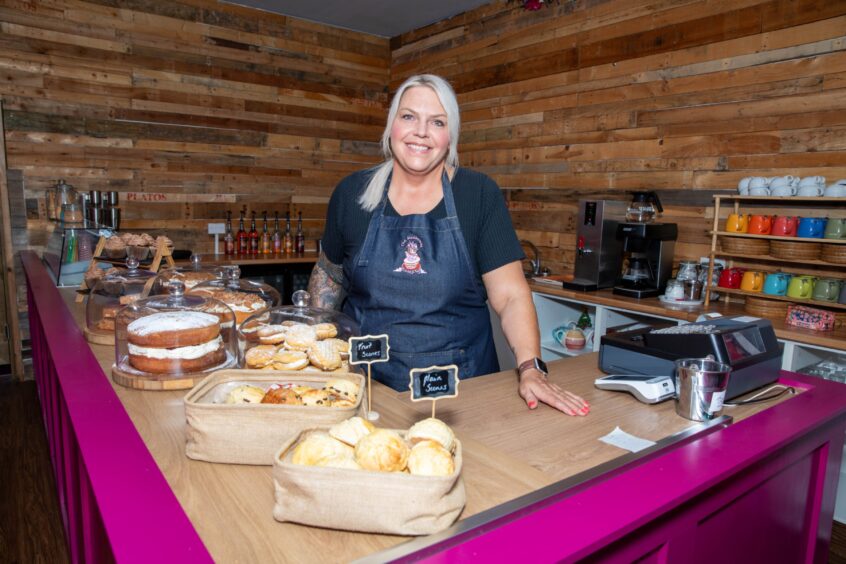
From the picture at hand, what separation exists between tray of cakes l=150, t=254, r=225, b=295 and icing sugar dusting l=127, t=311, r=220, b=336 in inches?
21.0

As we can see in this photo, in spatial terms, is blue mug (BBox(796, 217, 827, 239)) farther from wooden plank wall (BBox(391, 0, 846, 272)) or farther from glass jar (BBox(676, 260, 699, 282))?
glass jar (BBox(676, 260, 699, 282))

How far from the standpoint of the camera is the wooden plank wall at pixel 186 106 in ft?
14.4

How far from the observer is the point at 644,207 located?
3797 mm

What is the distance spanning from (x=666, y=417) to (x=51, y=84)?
15.6ft

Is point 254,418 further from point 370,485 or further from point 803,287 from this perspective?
point 803,287

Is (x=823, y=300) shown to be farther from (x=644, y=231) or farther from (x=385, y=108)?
(x=385, y=108)

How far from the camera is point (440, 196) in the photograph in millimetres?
2064

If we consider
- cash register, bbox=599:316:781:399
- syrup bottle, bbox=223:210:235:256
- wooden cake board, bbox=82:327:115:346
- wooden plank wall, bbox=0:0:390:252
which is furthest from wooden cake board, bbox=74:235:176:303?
syrup bottle, bbox=223:210:235:256

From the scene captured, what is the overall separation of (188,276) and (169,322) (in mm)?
811

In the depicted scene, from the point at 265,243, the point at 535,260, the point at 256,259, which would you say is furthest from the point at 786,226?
the point at 265,243

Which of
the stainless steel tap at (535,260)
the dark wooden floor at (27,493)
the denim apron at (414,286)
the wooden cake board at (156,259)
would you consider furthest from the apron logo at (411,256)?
the stainless steel tap at (535,260)

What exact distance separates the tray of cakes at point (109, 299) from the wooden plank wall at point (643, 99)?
3.12m

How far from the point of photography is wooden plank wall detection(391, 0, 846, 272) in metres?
3.24

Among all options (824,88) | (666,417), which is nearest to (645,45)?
(824,88)
